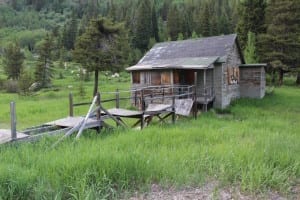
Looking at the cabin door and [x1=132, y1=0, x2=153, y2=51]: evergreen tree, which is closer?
the cabin door

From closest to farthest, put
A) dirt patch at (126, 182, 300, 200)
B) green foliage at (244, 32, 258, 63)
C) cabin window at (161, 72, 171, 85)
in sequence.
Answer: dirt patch at (126, 182, 300, 200), cabin window at (161, 72, 171, 85), green foliage at (244, 32, 258, 63)

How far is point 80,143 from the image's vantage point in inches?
296

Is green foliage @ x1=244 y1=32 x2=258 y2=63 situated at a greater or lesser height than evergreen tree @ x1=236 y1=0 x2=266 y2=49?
lesser

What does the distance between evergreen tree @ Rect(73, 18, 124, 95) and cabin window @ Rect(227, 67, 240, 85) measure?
10.8m

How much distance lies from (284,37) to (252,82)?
33.8ft

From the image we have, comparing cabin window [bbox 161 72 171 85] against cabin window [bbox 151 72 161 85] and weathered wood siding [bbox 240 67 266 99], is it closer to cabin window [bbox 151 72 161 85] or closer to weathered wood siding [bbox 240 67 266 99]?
cabin window [bbox 151 72 161 85]

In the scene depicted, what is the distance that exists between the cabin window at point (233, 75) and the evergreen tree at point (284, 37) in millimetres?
9065

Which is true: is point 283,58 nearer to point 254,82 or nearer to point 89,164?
point 254,82

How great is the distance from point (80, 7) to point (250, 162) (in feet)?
449

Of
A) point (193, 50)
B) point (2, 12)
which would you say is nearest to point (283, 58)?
point (193, 50)

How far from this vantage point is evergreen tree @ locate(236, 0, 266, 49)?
35719mm

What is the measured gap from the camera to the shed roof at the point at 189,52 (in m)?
21.3

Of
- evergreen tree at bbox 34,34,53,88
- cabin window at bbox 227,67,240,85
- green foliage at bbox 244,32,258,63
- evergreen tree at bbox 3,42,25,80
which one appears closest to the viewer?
cabin window at bbox 227,67,240,85

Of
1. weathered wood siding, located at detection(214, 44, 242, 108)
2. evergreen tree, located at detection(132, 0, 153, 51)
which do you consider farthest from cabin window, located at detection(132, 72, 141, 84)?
Answer: evergreen tree, located at detection(132, 0, 153, 51)
